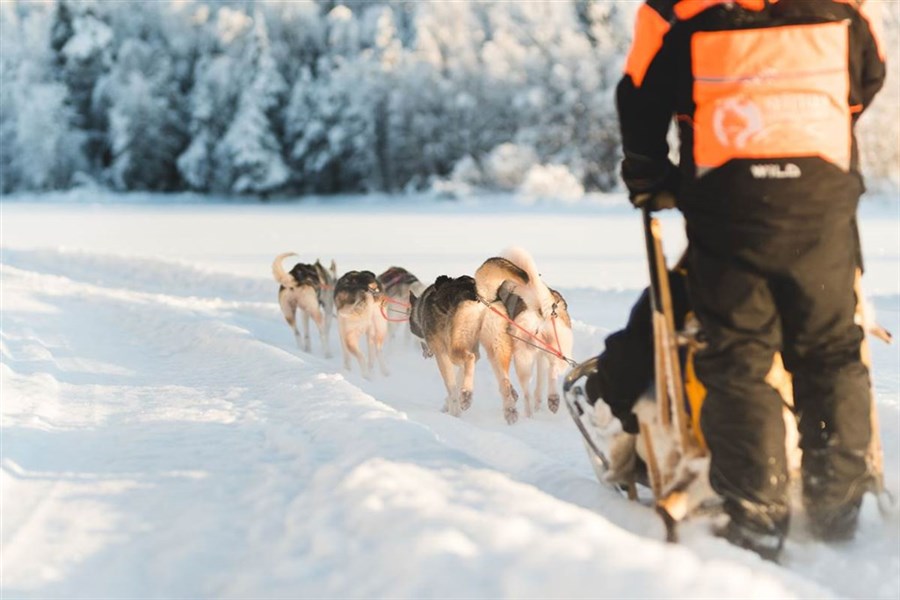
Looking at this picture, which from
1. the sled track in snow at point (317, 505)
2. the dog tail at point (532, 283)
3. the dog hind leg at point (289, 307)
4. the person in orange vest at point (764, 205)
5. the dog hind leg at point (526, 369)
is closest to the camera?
the sled track in snow at point (317, 505)

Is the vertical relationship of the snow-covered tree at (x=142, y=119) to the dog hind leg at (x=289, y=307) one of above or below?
above

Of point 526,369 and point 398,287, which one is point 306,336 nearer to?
point 398,287

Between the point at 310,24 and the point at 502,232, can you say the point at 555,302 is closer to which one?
the point at 502,232

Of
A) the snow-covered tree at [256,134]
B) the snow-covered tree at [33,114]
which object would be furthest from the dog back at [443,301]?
the snow-covered tree at [33,114]

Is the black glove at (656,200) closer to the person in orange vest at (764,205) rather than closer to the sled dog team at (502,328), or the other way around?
the person in orange vest at (764,205)

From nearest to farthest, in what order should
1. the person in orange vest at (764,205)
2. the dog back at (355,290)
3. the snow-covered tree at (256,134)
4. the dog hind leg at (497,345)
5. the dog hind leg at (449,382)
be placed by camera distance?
the person in orange vest at (764,205)
the dog hind leg at (497,345)
the dog hind leg at (449,382)
the dog back at (355,290)
the snow-covered tree at (256,134)

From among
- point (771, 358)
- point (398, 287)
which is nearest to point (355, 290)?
point (398, 287)

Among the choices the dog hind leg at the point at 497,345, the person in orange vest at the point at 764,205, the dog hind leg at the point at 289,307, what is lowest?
the dog hind leg at the point at 289,307

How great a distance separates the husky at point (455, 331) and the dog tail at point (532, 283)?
0.30 m

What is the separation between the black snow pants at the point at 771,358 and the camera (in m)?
2.37

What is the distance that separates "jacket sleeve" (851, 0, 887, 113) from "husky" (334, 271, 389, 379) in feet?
15.7

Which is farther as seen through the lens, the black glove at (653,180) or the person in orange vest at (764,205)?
the black glove at (653,180)

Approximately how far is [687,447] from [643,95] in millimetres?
1006

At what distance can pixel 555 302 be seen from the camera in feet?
17.1
